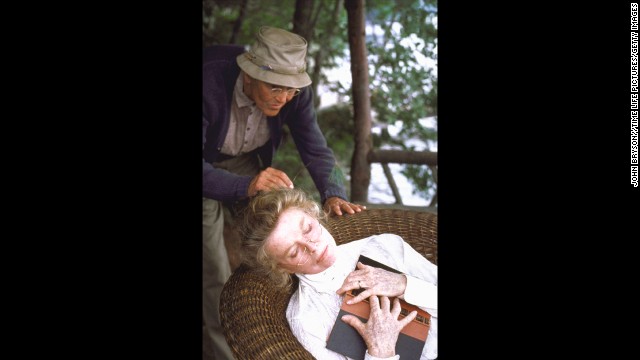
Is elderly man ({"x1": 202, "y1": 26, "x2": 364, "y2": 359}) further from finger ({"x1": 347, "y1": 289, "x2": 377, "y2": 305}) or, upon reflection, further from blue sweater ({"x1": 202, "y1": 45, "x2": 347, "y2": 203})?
finger ({"x1": 347, "y1": 289, "x2": 377, "y2": 305})

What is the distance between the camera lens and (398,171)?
187cm

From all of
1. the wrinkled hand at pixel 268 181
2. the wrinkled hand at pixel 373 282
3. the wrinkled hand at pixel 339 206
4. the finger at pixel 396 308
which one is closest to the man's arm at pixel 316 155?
the wrinkled hand at pixel 339 206

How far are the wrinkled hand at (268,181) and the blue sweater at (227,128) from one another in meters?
0.02

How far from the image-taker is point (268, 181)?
5.48ft

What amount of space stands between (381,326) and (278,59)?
32.0 inches

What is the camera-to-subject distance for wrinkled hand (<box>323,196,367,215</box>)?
1729mm

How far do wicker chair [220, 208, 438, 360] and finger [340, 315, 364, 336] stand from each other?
14 centimetres

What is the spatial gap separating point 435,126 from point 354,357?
2.40 feet

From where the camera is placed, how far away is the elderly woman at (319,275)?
152 cm

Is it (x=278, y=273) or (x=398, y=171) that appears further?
(x=398, y=171)
